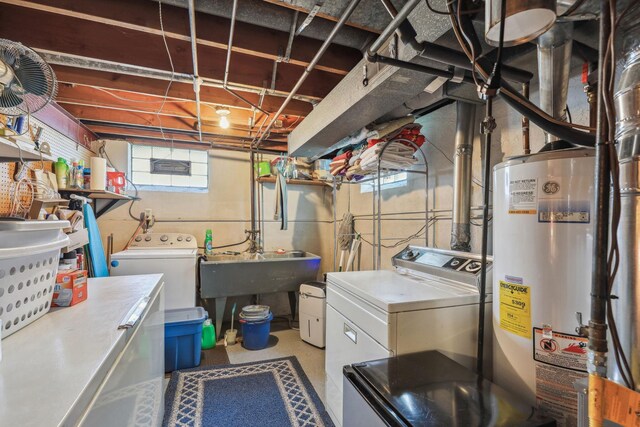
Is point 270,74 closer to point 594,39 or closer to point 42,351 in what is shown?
point 594,39

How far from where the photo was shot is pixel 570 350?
3.03 ft

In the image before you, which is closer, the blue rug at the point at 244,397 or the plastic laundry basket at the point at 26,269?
the plastic laundry basket at the point at 26,269

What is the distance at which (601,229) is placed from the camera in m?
0.60

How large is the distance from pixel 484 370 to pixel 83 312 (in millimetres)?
1752

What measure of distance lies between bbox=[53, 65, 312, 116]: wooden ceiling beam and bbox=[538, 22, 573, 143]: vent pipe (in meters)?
2.02

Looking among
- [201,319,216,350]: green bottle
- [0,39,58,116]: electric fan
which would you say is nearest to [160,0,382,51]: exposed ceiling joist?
[0,39,58,116]: electric fan

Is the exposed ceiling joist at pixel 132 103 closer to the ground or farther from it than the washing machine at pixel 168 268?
farther from it

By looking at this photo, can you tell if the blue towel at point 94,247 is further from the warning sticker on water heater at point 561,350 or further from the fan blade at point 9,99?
the warning sticker on water heater at point 561,350

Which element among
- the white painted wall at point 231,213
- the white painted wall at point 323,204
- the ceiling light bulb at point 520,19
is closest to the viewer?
the ceiling light bulb at point 520,19

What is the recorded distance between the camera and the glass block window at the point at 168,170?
3.56 m

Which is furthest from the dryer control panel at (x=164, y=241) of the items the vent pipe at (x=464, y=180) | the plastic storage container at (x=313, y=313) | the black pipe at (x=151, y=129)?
the vent pipe at (x=464, y=180)

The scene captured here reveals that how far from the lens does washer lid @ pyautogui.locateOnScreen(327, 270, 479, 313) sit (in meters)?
1.26

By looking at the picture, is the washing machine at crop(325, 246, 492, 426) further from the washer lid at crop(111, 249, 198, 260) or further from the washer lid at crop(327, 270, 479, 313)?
the washer lid at crop(111, 249, 198, 260)

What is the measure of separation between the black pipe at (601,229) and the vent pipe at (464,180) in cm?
120
